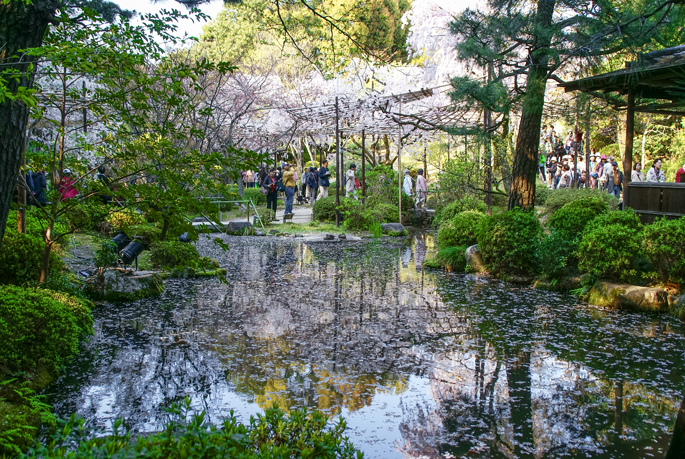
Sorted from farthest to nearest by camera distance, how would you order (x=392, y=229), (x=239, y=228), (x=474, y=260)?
1. (x=239, y=228)
2. (x=392, y=229)
3. (x=474, y=260)

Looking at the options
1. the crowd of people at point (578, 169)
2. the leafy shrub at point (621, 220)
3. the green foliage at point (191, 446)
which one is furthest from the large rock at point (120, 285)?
the crowd of people at point (578, 169)

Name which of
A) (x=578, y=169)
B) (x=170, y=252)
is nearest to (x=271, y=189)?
(x=170, y=252)

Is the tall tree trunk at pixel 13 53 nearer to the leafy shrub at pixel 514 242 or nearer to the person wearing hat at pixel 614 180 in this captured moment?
the leafy shrub at pixel 514 242

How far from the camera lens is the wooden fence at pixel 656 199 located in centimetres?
939

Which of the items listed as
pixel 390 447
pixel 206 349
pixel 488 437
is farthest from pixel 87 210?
pixel 488 437

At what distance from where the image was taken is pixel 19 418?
11.3 feet

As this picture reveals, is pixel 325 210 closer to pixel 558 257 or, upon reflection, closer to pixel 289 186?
pixel 289 186

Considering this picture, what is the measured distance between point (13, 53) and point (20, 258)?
3.66m

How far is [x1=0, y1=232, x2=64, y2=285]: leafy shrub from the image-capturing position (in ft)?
21.8

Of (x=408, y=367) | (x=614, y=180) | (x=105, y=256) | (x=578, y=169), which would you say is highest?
(x=578, y=169)

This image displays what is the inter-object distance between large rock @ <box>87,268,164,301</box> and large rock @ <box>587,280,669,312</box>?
6.22m

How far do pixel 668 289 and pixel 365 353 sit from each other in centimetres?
→ 449

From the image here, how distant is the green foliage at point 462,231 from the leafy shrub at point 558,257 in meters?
2.40

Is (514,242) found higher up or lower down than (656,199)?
lower down
